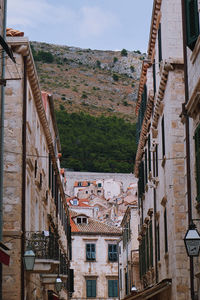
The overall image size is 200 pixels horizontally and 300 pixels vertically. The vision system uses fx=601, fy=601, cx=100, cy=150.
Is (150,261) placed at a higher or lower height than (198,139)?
lower

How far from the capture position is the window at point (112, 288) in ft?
199

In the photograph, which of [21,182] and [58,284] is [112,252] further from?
[21,182]

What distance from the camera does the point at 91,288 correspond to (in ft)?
199

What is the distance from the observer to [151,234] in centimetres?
2694

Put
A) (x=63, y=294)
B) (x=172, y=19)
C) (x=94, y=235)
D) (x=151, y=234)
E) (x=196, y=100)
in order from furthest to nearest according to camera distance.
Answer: (x=94, y=235) < (x=63, y=294) < (x=151, y=234) < (x=172, y=19) < (x=196, y=100)

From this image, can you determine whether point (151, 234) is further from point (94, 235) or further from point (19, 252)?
point (94, 235)

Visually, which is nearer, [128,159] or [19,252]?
[19,252]

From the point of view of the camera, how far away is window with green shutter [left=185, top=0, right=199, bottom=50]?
1459 cm

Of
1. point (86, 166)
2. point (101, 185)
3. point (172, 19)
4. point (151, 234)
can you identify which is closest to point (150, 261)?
point (151, 234)

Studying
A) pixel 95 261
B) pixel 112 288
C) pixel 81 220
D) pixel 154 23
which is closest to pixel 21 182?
pixel 154 23

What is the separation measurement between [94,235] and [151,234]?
35.8 m

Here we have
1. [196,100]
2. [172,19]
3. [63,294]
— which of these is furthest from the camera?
[63,294]

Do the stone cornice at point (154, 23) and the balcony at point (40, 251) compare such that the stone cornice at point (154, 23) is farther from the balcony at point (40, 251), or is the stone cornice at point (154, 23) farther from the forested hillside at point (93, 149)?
the forested hillside at point (93, 149)

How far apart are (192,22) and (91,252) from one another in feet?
162
